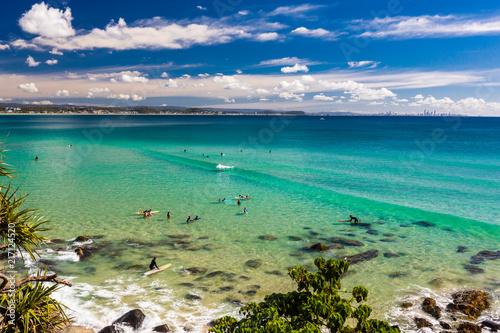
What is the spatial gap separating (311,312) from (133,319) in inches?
425

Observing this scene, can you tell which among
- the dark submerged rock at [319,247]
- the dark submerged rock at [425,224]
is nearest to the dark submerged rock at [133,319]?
the dark submerged rock at [319,247]

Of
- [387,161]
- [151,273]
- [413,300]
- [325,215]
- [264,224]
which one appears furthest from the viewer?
[387,161]

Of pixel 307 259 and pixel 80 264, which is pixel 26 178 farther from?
pixel 307 259

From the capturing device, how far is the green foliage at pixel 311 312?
10461 mm

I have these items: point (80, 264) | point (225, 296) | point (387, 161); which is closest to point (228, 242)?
point (225, 296)

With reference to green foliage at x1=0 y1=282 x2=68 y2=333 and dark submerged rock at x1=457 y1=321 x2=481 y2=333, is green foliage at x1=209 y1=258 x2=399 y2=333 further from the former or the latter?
dark submerged rock at x1=457 y1=321 x2=481 y2=333

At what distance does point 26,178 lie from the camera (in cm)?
5247

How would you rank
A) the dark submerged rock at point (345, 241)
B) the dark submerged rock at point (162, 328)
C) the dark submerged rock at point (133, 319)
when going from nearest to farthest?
the dark submerged rock at point (162, 328), the dark submerged rock at point (133, 319), the dark submerged rock at point (345, 241)

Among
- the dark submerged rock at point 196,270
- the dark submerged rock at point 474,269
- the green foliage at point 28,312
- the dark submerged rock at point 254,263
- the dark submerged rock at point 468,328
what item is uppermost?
the green foliage at point 28,312

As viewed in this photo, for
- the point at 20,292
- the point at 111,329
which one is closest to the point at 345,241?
the point at 111,329

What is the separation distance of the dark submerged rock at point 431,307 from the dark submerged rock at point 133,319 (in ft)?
52.8

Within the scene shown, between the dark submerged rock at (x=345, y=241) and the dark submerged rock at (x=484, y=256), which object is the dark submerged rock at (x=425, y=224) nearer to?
the dark submerged rock at (x=484, y=256)

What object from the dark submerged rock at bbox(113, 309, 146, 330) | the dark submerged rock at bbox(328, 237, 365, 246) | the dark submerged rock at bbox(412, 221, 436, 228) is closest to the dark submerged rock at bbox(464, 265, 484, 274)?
the dark submerged rock at bbox(328, 237, 365, 246)

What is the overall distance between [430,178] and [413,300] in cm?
4345
